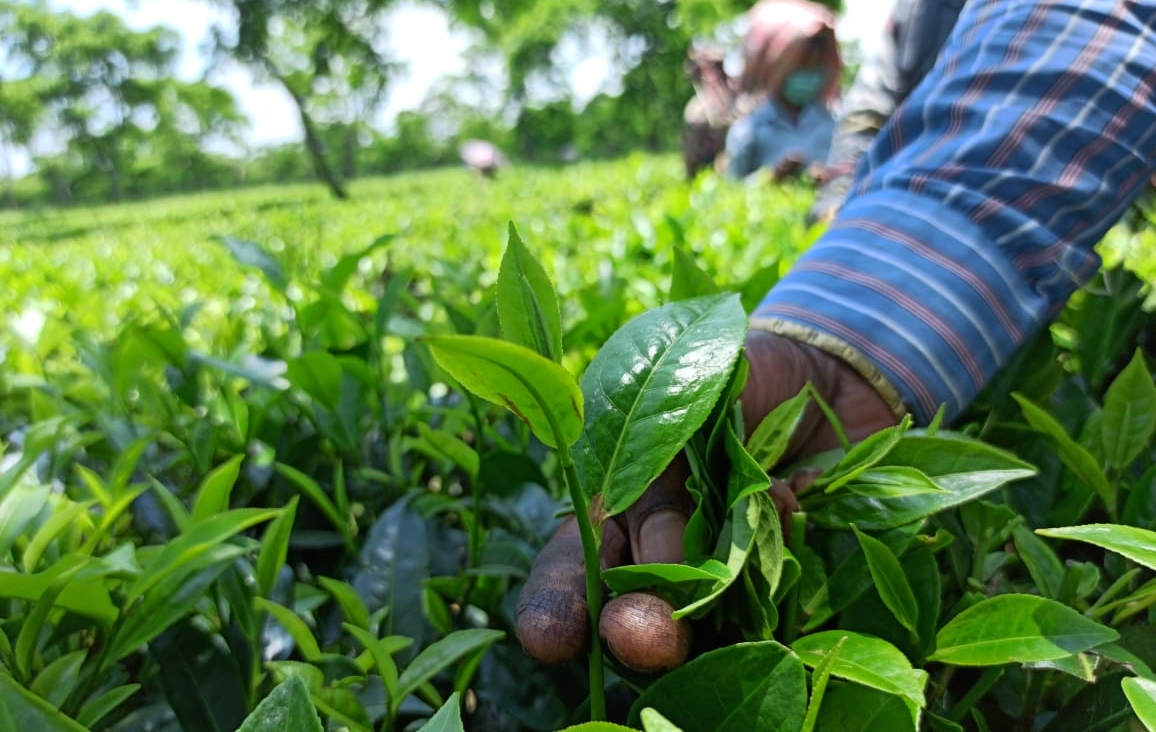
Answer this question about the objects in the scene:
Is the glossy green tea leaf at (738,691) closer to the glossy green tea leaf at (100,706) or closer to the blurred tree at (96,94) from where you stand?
the glossy green tea leaf at (100,706)

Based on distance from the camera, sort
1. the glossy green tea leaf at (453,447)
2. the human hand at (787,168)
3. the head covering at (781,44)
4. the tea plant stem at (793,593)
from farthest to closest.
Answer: the head covering at (781,44) → the human hand at (787,168) → the glossy green tea leaf at (453,447) → the tea plant stem at (793,593)

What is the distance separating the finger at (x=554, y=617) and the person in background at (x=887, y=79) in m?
1.83

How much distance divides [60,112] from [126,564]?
57.5 meters

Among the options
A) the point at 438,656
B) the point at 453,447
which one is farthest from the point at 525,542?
the point at 438,656

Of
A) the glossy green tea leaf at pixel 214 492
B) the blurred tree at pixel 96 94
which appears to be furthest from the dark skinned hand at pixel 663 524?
the blurred tree at pixel 96 94

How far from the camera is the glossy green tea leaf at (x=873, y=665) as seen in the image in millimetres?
488

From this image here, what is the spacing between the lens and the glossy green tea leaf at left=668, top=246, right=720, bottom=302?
796 millimetres

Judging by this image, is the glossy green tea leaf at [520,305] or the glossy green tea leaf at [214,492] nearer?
the glossy green tea leaf at [520,305]

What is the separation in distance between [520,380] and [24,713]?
1.21ft

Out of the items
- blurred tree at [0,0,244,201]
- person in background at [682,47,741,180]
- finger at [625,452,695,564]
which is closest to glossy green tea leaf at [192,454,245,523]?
finger at [625,452,695,564]

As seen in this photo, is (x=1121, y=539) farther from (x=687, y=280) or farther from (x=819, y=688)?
(x=687, y=280)

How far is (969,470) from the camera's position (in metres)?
0.63

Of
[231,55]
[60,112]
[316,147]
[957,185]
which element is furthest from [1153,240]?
[60,112]

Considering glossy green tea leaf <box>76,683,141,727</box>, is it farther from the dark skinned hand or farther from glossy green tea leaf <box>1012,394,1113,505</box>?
glossy green tea leaf <box>1012,394,1113,505</box>
